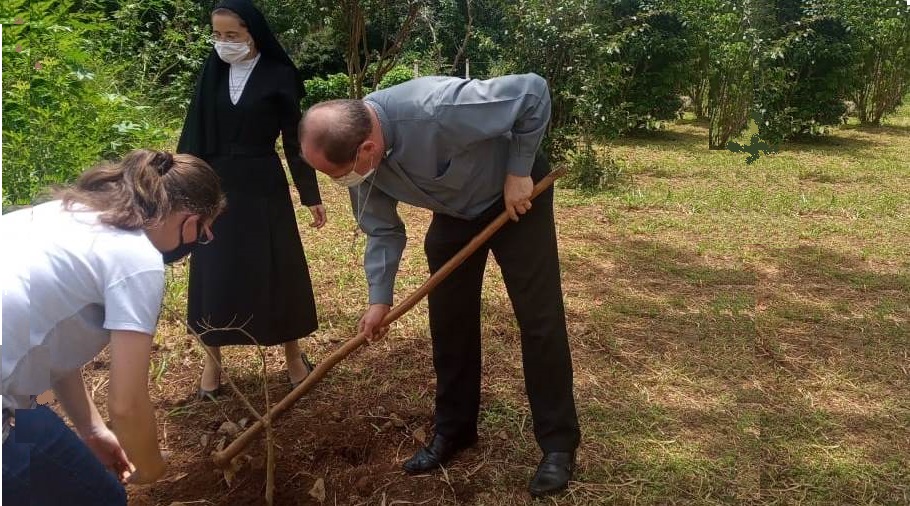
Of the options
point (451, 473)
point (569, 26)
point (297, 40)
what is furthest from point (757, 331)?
point (297, 40)

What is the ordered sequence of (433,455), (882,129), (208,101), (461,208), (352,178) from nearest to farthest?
1. (352,178)
2. (461,208)
3. (433,455)
4. (208,101)
5. (882,129)

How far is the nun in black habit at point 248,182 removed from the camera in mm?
2863

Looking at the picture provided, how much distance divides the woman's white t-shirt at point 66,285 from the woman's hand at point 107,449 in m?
0.44

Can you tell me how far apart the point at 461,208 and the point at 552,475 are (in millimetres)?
980

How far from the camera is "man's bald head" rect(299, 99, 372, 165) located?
2.03 m

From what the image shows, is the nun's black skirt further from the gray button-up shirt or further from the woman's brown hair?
the woman's brown hair

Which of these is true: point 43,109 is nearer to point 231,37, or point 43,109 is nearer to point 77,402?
point 231,37

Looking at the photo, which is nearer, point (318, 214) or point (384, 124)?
point (384, 124)

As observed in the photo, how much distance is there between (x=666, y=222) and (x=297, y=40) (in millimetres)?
9575

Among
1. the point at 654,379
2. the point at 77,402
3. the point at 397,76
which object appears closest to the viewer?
the point at 77,402

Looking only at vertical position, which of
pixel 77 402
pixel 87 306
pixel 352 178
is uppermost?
pixel 352 178

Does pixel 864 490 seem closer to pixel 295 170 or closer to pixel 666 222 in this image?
pixel 295 170

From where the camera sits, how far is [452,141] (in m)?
2.22

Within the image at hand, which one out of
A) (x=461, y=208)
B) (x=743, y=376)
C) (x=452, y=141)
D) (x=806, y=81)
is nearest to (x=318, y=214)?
(x=461, y=208)
